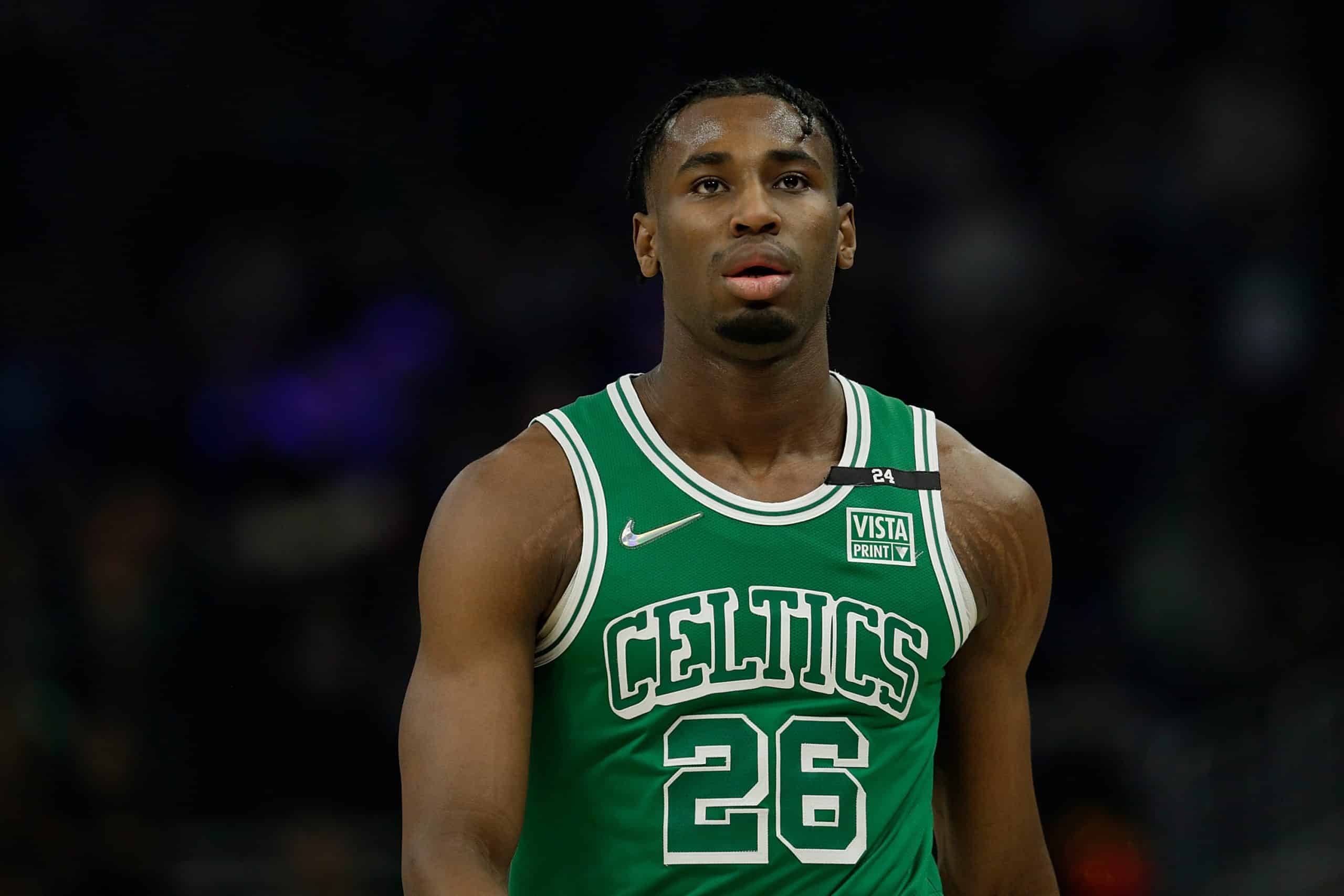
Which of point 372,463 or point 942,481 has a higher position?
point 372,463

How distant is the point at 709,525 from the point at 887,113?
4.12 metres

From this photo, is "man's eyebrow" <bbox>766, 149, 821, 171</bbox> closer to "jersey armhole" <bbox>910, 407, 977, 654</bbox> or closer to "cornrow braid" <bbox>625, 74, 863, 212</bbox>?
"cornrow braid" <bbox>625, 74, 863, 212</bbox>

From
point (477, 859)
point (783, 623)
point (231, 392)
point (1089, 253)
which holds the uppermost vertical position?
point (1089, 253)

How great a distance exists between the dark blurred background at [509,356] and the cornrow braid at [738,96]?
280cm

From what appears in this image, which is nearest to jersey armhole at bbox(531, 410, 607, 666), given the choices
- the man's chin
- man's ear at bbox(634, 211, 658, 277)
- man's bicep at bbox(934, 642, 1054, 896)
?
the man's chin

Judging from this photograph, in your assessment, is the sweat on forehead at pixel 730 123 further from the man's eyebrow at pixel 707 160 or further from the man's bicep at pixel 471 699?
the man's bicep at pixel 471 699

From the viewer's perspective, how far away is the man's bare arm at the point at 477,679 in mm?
2953

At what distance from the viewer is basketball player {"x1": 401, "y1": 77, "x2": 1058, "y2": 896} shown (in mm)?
3068

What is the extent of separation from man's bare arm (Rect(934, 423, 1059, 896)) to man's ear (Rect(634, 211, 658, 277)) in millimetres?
685

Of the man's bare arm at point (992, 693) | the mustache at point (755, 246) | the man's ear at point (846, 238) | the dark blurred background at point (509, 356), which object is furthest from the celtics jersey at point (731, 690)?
the dark blurred background at point (509, 356)

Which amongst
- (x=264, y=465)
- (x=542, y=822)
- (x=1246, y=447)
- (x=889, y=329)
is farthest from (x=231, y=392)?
(x=1246, y=447)

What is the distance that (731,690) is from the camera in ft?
10.3

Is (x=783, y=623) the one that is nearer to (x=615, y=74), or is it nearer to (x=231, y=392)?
A: (x=231, y=392)

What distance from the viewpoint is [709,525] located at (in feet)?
10.6
